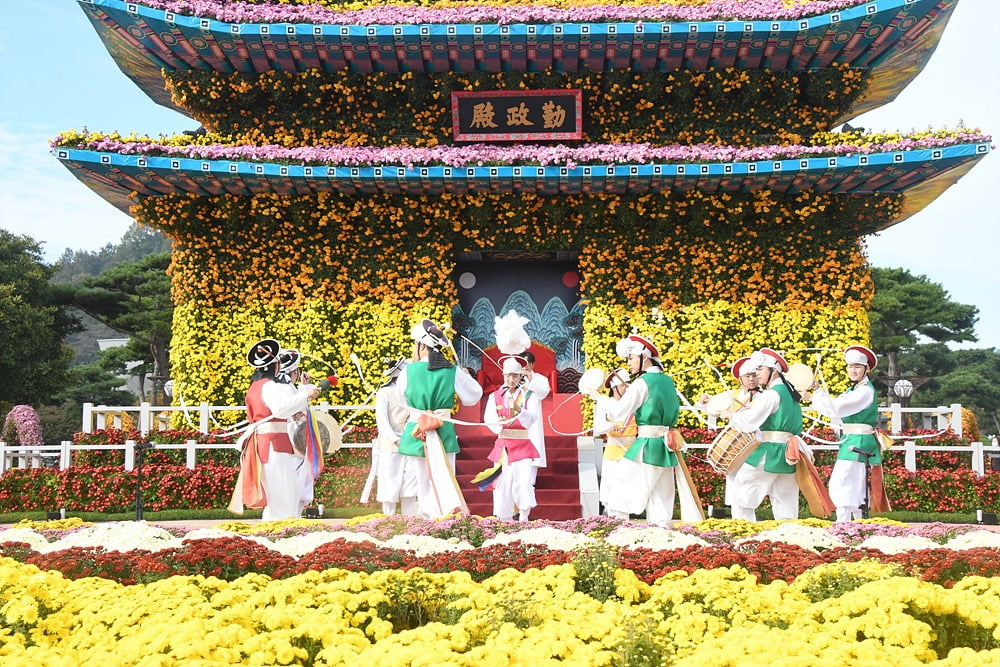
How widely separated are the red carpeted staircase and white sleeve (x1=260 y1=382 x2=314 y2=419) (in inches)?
134

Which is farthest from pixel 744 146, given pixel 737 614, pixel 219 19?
pixel 737 614

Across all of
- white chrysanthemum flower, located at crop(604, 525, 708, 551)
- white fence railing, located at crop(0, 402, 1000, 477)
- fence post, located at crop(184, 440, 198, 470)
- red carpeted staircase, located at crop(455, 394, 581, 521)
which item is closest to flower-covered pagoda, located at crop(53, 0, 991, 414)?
white fence railing, located at crop(0, 402, 1000, 477)

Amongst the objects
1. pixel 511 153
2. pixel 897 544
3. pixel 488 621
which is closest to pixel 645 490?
pixel 897 544

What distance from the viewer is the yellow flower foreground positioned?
178 inches

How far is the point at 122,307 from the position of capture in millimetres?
38250

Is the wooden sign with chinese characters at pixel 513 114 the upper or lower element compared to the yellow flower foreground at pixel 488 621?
upper

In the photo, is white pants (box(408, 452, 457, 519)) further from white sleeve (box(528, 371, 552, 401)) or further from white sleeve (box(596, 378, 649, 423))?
white sleeve (box(596, 378, 649, 423))

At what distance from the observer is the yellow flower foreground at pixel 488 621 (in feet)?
14.8

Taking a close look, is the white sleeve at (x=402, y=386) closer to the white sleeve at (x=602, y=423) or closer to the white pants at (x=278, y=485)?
the white pants at (x=278, y=485)

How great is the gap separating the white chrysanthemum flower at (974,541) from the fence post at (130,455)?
11.5 m

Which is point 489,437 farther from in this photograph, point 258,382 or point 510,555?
point 510,555

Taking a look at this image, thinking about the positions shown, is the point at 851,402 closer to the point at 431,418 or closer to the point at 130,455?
the point at 431,418

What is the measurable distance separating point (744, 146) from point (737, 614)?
46.1 feet

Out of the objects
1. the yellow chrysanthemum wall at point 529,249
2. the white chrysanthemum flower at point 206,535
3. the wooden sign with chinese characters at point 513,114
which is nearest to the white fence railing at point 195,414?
the yellow chrysanthemum wall at point 529,249
